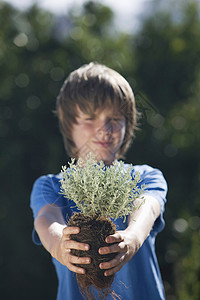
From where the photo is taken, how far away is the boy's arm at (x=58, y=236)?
1141mm

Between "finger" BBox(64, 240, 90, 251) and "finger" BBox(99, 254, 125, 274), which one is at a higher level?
"finger" BBox(64, 240, 90, 251)

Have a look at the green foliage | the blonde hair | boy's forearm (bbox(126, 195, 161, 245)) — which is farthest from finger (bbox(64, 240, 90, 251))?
the blonde hair

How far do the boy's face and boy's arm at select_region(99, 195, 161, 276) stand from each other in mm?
252

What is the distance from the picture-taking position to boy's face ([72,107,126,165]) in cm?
141

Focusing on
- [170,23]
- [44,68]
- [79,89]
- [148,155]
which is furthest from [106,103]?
[170,23]

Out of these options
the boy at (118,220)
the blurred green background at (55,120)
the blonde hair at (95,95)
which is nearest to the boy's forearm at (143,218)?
the boy at (118,220)

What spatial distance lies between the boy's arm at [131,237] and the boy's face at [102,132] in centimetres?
25

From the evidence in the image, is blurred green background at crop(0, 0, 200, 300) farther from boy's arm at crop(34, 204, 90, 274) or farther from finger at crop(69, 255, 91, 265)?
finger at crop(69, 255, 91, 265)

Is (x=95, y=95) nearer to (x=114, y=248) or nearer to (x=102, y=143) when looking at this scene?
(x=102, y=143)

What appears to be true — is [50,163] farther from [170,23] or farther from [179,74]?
[170,23]

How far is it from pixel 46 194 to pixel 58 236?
1.06ft

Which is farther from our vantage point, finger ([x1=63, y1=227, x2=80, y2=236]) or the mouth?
the mouth

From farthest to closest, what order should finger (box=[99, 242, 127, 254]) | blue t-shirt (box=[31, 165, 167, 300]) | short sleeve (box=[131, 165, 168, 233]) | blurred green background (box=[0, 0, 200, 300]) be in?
blurred green background (box=[0, 0, 200, 300]), short sleeve (box=[131, 165, 168, 233]), blue t-shirt (box=[31, 165, 167, 300]), finger (box=[99, 242, 127, 254])

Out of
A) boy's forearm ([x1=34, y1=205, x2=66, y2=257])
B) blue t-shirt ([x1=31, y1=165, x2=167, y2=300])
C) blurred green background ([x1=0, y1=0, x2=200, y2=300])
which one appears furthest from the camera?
blurred green background ([x1=0, y1=0, x2=200, y2=300])
